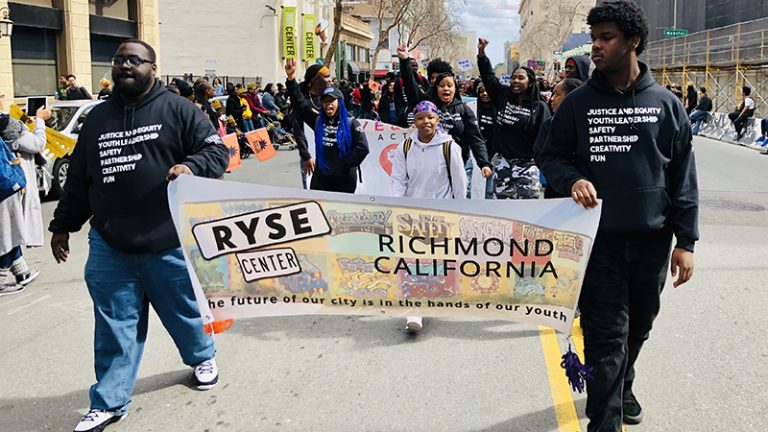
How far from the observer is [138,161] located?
3.72m

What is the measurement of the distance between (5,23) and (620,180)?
20.0m

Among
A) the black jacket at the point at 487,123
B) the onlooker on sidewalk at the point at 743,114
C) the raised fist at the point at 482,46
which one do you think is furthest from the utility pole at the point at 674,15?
the black jacket at the point at 487,123

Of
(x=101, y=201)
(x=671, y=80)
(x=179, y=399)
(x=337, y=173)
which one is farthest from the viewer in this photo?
(x=671, y=80)

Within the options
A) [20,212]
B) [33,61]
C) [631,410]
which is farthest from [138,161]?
[33,61]

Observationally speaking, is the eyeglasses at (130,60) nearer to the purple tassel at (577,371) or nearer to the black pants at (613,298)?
the black pants at (613,298)

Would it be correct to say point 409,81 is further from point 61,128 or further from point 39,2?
point 39,2

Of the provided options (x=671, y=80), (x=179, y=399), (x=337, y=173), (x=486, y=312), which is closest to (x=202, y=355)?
(x=179, y=399)

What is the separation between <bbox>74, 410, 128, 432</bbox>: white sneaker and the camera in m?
3.69

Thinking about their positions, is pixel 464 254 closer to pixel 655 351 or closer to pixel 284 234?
pixel 284 234

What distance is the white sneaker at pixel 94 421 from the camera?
3.69 meters

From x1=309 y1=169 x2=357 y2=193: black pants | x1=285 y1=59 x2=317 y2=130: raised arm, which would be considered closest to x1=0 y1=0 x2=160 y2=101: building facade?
x1=285 y1=59 x2=317 y2=130: raised arm

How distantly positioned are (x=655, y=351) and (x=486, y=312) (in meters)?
1.95

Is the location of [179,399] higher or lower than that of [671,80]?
lower

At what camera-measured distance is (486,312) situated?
3.58m
